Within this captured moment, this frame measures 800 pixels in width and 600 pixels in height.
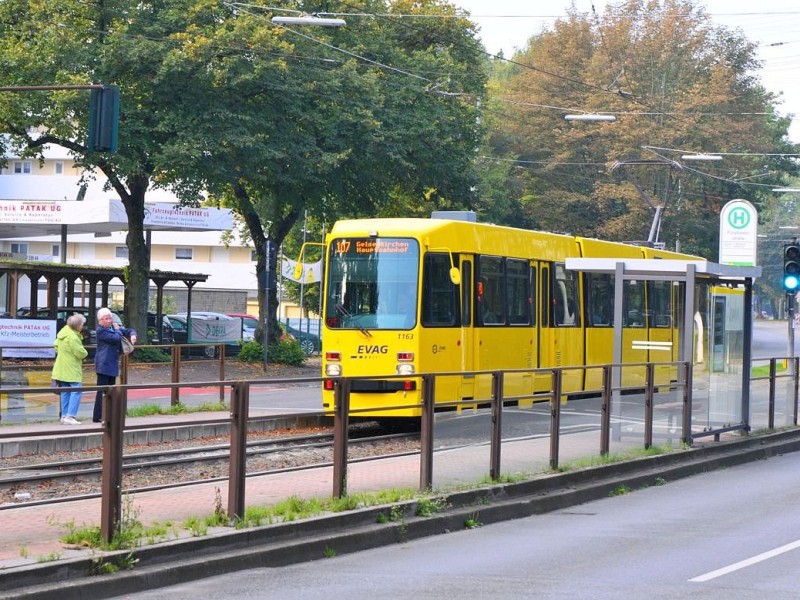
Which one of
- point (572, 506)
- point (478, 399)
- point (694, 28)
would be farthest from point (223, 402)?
point (694, 28)

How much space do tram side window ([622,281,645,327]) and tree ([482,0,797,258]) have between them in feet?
108

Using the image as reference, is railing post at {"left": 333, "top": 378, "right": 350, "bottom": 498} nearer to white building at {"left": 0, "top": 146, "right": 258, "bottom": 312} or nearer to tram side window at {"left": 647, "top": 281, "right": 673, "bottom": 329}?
tram side window at {"left": 647, "top": 281, "right": 673, "bottom": 329}

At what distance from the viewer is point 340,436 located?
1118 cm

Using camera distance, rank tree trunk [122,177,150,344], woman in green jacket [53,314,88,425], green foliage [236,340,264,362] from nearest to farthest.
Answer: woman in green jacket [53,314,88,425], tree trunk [122,177,150,344], green foliage [236,340,264,362]

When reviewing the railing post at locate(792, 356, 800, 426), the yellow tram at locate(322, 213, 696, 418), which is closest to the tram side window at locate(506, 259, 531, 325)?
the yellow tram at locate(322, 213, 696, 418)

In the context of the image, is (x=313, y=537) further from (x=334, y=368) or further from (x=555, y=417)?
(x=334, y=368)

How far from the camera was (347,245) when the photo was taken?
20203mm

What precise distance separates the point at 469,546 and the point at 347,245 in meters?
9.94

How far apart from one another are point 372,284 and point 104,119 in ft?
18.6

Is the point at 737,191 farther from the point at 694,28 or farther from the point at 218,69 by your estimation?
the point at 218,69

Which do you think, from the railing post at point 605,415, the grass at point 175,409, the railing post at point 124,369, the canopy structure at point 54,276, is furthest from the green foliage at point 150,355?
the canopy structure at point 54,276

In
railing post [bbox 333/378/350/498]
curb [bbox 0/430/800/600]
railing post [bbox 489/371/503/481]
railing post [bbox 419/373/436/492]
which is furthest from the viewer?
railing post [bbox 489/371/503/481]

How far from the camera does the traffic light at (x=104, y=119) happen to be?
2169cm

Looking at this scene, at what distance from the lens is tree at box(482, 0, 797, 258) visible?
59219mm
